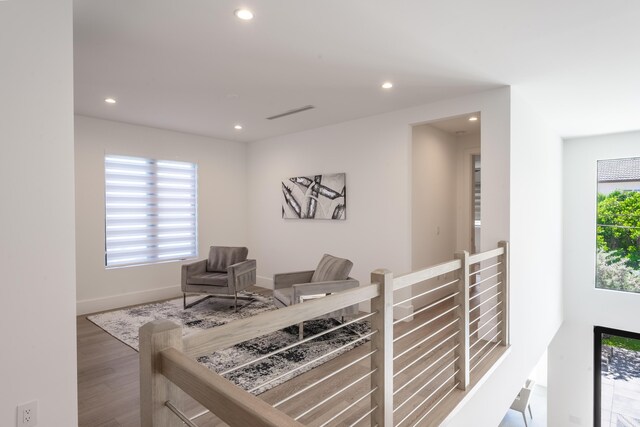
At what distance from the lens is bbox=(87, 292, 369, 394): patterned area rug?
2861 mm

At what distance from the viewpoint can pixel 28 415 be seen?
1.54 m

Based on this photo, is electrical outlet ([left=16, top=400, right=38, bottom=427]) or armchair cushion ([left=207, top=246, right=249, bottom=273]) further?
armchair cushion ([left=207, top=246, right=249, bottom=273])

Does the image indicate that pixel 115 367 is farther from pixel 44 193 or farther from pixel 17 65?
pixel 17 65

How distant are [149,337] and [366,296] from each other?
0.93 metres

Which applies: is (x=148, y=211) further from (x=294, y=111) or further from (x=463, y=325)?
(x=463, y=325)

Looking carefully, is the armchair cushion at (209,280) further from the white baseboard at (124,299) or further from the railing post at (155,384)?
the railing post at (155,384)

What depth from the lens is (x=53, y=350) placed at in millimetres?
1615

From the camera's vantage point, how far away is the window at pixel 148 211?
15.8 ft

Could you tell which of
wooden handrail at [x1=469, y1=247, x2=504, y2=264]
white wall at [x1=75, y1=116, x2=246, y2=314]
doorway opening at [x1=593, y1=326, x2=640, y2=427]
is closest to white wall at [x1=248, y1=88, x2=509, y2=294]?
wooden handrail at [x1=469, y1=247, x2=504, y2=264]

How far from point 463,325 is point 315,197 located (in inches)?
122

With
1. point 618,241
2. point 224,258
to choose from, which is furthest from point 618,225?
point 224,258

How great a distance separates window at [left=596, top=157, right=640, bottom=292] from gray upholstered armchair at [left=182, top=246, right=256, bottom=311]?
5.59 meters

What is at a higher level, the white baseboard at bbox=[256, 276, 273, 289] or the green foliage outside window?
the green foliage outside window

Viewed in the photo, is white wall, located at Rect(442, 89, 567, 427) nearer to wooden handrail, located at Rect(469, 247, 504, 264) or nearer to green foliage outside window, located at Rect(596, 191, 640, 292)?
wooden handrail, located at Rect(469, 247, 504, 264)
